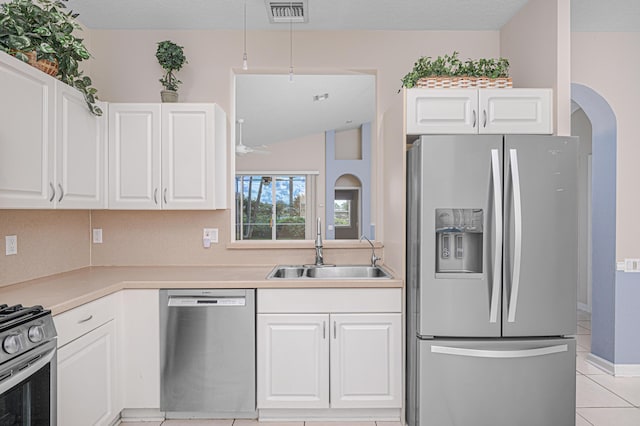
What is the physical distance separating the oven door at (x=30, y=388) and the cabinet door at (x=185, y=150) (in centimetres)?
138

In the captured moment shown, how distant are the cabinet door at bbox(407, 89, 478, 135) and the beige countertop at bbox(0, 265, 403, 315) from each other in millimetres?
931

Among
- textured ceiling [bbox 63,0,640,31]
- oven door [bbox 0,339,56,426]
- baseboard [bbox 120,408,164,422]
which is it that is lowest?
baseboard [bbox 120,408,164,422]

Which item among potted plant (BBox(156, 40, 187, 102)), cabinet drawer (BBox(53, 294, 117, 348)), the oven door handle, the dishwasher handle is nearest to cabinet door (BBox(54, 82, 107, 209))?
potted plant (BBox(156, 40, 187, 102))

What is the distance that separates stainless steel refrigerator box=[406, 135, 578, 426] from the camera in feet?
7.36

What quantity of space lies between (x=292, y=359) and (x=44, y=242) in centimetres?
173

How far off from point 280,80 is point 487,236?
3.69 meters

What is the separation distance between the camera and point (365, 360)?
8.35 feet

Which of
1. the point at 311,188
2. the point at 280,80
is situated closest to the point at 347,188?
the point at 311,188

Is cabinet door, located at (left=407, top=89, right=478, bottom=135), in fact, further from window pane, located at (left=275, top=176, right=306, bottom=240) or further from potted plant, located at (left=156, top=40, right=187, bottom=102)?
window pane, located at (left=275, top=176, right=306, bottom=240)

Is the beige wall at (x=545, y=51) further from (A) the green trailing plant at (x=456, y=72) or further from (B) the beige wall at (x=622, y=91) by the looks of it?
(B) the beige wall at (x=622, y=91)

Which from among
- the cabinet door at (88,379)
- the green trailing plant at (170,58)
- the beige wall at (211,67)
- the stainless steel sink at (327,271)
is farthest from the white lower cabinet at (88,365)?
the green trailing plant at (170,58)

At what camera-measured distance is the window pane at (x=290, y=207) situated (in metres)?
8.36

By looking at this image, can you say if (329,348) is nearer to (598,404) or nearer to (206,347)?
(206,347)

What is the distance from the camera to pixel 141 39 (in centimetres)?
318
